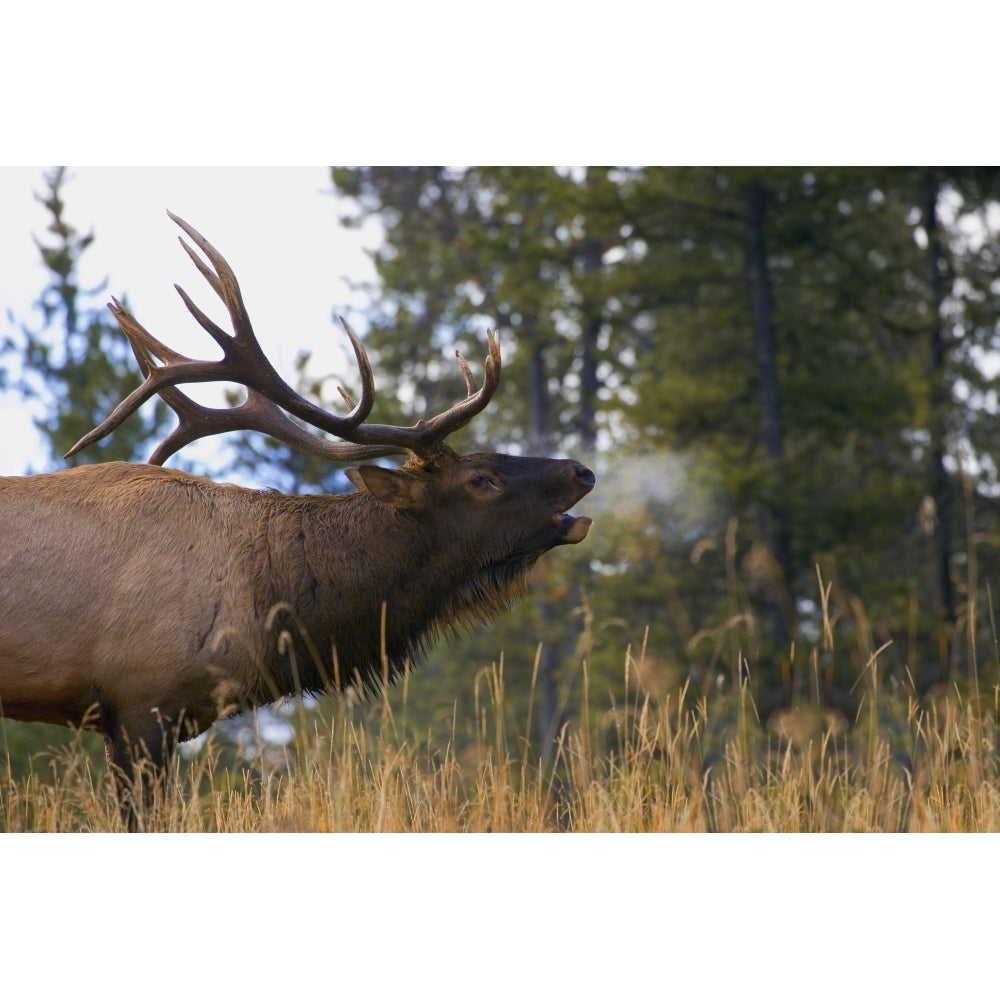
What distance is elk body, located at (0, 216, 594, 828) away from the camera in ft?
13.2

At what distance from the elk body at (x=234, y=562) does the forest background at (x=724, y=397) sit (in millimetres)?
6573

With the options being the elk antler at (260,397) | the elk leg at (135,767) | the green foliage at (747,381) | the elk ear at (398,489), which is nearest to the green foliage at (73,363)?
the green foliage at (747,381)

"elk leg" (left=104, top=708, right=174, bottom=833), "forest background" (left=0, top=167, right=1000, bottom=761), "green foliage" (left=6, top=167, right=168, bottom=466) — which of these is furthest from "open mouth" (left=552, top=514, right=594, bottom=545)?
"green foliage" (left=6, top=167, right=168, bottom=466)

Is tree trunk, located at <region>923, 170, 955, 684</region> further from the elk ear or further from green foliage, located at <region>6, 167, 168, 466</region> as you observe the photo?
the elk ear

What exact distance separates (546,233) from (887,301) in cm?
389

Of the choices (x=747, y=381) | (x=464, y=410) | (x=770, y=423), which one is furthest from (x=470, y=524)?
(x=747, y=381)

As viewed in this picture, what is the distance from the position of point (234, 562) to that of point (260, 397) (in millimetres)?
780

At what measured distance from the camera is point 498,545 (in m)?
4.72

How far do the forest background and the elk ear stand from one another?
6.64 metres

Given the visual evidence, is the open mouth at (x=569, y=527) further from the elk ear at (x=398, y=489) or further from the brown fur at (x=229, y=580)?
the elk ear at (x=398, y=489)

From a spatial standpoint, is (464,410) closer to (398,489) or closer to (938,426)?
(398,489)

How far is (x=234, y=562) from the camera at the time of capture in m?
4.30

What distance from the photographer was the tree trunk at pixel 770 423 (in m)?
12.3
